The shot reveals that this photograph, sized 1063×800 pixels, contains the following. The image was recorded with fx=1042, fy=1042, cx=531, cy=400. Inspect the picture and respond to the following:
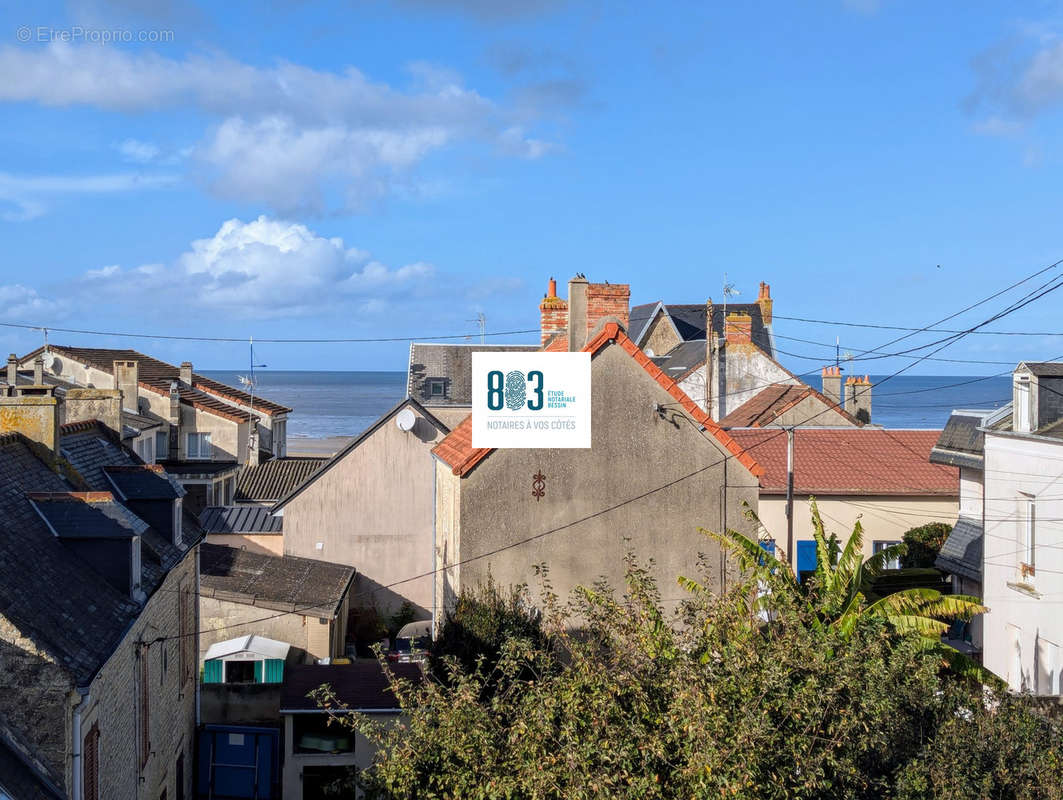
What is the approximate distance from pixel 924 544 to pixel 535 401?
1737 cm

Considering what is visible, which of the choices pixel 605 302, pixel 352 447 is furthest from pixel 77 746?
pixel 352 447

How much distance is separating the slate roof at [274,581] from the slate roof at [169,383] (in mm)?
25878

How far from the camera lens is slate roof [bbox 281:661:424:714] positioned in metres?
20.5

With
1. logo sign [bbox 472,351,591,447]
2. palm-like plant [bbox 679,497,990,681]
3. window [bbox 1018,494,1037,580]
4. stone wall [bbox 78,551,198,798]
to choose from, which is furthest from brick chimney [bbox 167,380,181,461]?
window [bbox 1018,494,1037,580]

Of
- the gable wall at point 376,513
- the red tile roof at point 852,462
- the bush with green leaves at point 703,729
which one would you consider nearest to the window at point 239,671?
the gable wall at point 376,513

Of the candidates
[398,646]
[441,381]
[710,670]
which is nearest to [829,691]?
[710,670]

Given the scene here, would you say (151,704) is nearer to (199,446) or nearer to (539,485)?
(539,485)

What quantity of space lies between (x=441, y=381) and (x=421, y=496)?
1231 centimetres

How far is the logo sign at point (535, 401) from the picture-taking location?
21.3 m

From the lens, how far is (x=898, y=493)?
35406 mm

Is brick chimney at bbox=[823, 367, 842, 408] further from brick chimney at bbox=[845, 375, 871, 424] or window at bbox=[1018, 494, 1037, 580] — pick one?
window at bbox=[1018, 494, 1037, 580]

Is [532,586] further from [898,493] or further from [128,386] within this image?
[128,386]

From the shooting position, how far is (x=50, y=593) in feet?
42.7

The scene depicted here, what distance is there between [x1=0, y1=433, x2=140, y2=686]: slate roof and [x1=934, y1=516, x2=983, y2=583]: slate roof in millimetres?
21008
